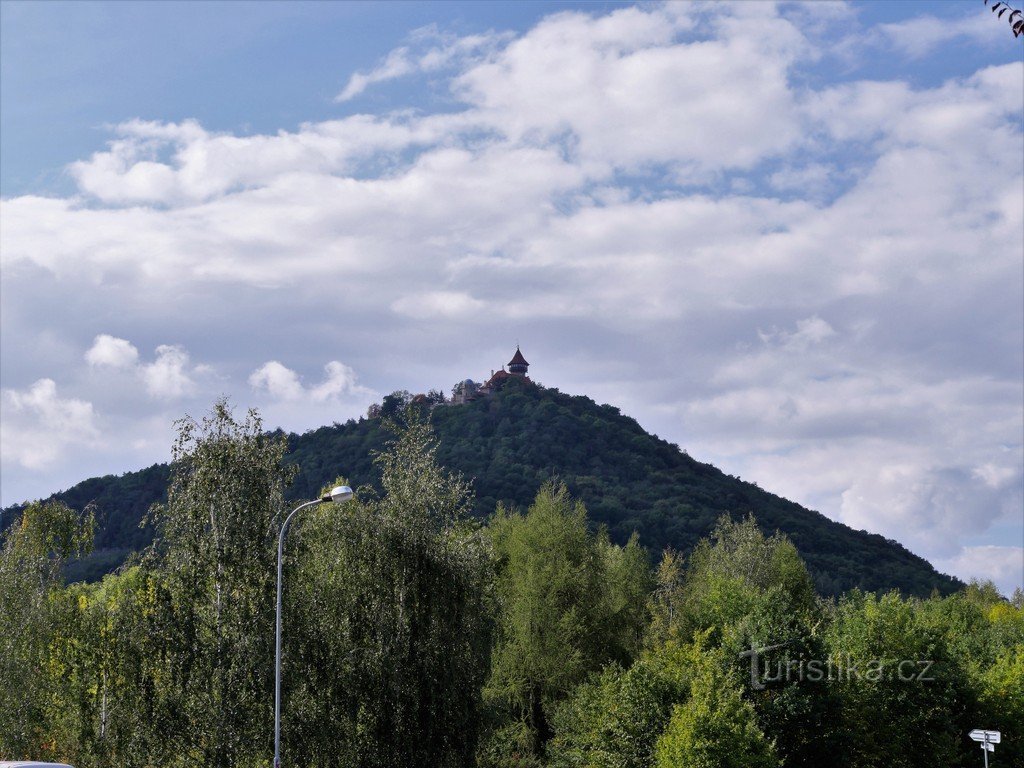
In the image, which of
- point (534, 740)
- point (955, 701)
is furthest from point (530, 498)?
point (955, 701)

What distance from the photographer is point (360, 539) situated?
35.8 metres

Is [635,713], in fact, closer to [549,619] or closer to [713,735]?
[713,735]

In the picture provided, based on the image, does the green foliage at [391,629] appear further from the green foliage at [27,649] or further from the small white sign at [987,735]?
the small white sign at [987,735]

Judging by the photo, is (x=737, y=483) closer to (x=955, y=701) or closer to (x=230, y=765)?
(x=955, y=701)

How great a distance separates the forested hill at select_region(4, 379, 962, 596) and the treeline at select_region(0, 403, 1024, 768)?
288 feet

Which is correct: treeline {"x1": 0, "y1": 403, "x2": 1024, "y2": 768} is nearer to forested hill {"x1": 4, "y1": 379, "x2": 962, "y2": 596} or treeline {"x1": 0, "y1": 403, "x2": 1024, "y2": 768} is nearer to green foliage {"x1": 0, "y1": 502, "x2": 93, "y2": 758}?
green foliage {"x1": 0, "y1": 502, "x2": 93, "y2": 758}

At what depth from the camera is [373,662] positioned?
34.5 metres

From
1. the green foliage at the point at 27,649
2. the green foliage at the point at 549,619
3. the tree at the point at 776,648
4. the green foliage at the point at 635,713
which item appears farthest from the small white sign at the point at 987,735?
the green foliage at the point at 27,649

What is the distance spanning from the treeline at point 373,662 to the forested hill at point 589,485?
87694mm

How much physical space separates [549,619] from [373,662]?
1095 inches

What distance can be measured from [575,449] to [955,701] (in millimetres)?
135850

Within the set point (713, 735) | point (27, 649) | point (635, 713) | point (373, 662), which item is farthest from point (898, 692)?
point (27, 649)

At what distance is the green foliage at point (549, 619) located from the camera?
60219 millimetres

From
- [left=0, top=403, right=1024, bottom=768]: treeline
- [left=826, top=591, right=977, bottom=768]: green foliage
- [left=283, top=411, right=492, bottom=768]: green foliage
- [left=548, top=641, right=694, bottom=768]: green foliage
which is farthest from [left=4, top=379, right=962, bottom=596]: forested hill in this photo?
[left=283, top=411, right=492, bottom=768]: green foliage
